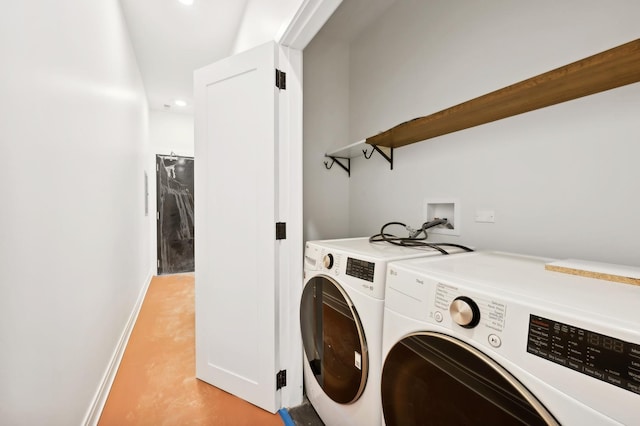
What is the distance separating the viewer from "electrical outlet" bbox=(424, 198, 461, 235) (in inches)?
56.9

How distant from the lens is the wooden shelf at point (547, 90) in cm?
79

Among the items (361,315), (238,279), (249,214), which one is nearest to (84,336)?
(238,279)

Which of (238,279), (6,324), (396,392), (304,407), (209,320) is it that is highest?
(6,324)

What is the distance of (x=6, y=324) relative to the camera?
778 mm

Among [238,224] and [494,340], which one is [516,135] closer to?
[494,340]

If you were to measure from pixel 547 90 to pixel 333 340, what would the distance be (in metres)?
1.32

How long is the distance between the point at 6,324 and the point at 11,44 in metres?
0.85

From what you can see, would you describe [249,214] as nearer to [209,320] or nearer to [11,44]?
[209,320]

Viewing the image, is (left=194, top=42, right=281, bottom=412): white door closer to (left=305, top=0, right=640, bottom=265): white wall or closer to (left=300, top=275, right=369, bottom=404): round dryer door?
(left=300, top=275, right=369, bottom=404): round dryer door

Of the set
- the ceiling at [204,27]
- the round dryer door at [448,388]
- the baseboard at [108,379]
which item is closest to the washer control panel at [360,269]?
the round dryer door at [448,388]

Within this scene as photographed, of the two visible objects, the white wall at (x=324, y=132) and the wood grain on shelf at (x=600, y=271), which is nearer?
the wood grain on shelf at (x=600, y=271)

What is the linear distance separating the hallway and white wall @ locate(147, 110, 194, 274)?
7.07ft

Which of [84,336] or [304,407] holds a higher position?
[84,336]

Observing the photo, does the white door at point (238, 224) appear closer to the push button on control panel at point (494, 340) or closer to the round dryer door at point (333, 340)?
the round dryer door at point (333, 340)
